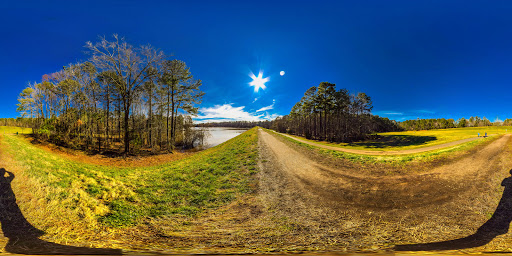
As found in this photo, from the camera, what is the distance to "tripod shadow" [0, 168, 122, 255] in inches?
91.1

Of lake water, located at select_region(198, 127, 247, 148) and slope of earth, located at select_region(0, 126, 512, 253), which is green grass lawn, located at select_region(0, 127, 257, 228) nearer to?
slope of earth, located at select_region(0, 126, 512, 253)

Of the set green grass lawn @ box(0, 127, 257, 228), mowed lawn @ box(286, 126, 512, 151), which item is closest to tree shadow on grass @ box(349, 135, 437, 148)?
mowed lawn @ box(286, 126, 512, 151)

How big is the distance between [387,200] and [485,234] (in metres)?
1.95

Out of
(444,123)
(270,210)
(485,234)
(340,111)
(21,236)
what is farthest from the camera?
(444,123)

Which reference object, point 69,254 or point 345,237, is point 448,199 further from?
point 69,254

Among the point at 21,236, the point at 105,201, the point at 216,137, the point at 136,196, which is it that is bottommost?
the point at 136,196

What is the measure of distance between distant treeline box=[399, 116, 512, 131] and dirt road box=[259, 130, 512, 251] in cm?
11027

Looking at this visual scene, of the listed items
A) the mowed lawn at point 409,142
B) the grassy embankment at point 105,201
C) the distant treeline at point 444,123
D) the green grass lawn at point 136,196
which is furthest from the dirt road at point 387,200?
the distant treeline at point 444,123

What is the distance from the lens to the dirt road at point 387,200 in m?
3.65

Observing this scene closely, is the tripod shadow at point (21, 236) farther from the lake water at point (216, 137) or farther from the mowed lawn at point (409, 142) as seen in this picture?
the mowed lawn at point (409, 142)

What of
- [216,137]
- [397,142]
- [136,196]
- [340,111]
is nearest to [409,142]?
[397,142]

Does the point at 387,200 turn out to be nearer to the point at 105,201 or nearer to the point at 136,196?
the point at 136,196

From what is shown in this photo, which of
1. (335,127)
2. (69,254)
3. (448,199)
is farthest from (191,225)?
(335,127)

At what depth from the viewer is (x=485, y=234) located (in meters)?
3.69
